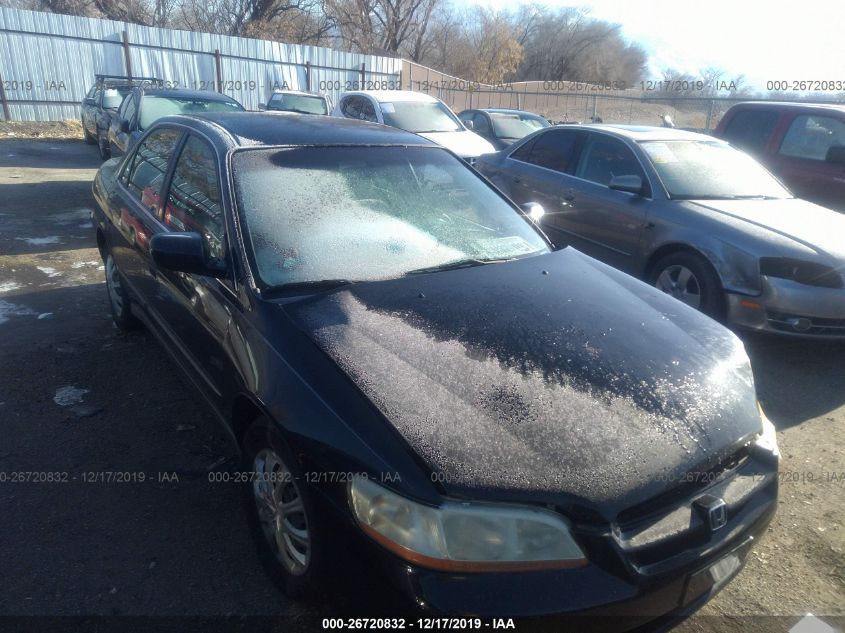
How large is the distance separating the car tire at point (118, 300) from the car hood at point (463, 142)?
19.4 ft

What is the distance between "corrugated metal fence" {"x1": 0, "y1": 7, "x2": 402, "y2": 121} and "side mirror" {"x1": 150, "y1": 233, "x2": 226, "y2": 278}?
1736 centimetres

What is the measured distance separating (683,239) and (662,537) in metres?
3.50

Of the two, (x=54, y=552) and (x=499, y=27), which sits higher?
(x=499, y=27)

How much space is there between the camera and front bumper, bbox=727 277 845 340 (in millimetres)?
4270

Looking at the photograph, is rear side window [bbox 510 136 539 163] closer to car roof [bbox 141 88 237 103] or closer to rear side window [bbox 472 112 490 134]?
car roof [bbox 141 88 237 103]

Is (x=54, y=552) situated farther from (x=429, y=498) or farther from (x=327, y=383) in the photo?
(x=429, y=498)

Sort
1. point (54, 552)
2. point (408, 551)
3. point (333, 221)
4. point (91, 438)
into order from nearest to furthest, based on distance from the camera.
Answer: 1. point (408, 551)
2. point (54, 552)
3. point (333, 221)
4. point (91, 438)

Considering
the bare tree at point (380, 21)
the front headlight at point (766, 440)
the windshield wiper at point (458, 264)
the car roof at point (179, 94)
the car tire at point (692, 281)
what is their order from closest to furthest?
the front headlight at point (766, 440), the windshield wiper at point (458, 264), the car tire at point (692, 281), the car roof at point (179, 94), the bare tree at point (380, 21)

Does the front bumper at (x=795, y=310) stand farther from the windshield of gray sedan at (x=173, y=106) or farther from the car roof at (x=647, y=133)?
the windshield of gray sedan at (x=173, y=106)

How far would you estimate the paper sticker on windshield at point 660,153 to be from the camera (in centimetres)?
547

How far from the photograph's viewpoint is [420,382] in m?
2.04

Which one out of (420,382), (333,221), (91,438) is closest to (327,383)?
(420,382)

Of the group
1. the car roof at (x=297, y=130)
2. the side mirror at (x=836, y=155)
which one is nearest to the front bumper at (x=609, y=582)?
the car roof at (x=297, y=130)

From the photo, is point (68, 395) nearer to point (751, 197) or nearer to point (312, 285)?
point (312, 285)
